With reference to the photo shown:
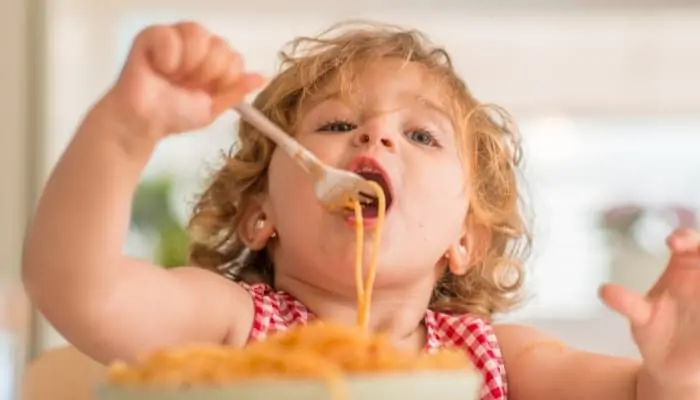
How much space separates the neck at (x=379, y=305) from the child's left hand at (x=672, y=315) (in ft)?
0.68

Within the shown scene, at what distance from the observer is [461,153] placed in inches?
35.4

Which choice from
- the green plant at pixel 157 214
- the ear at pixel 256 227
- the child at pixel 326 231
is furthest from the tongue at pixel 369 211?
the green plant at pixel 157 214

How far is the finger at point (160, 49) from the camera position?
62 cm

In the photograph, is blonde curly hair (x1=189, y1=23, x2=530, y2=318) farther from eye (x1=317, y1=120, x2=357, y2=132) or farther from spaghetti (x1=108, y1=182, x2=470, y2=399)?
spaghetti (x1=108, y1=182, x2=470, y2=399)

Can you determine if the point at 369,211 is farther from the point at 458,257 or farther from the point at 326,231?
the point at 458,257

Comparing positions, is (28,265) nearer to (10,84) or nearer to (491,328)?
(491,328)

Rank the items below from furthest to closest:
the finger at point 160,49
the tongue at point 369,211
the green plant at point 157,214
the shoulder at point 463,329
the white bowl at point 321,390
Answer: the green plant at point 157,214 < the shoulder at point 463,329 < the tongue at point 369,211 < the finger at point 160,49 < the white bowl at point 321,390

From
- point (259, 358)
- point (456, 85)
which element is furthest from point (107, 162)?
point (456, 85)

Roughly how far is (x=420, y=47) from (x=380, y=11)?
36.6 inches

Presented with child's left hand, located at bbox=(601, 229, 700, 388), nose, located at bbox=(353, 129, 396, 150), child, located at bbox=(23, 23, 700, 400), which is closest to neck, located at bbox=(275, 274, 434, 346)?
child, located at bbox=(23, 23, 700, 400)

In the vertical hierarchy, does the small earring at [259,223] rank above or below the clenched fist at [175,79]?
below

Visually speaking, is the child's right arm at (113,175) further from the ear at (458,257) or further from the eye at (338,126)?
the ear at (458,257)

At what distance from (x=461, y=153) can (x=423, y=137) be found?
39mm

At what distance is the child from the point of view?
0.64 meters
